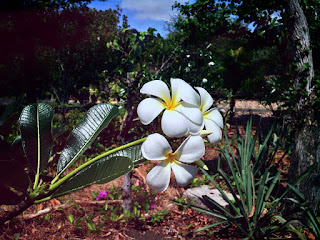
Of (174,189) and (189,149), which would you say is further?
(174,189)

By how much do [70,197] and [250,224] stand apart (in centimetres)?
193

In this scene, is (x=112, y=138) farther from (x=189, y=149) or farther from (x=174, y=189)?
(x=189, y=149)

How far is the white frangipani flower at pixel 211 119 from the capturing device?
37 cm

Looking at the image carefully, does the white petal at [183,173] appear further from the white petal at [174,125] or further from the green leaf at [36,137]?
the green leaf at [36,137]

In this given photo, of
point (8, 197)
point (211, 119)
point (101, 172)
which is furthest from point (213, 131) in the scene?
point (8, 197)

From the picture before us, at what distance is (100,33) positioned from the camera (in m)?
9.21

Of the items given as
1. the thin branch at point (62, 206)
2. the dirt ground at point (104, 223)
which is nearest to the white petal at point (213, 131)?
the dirt ground at point (104, 223)

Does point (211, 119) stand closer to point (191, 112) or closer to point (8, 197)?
point (191, 112)

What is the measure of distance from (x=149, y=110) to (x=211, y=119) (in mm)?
115

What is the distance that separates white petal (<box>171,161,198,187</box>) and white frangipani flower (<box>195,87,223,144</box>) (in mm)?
52

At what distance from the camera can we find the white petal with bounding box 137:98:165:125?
1.05 ft

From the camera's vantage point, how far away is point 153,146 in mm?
301

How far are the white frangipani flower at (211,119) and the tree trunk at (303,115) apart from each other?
2.52 m

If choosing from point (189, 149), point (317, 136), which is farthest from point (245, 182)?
point (189, 149)
